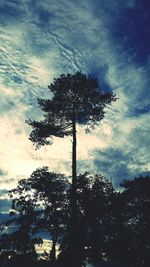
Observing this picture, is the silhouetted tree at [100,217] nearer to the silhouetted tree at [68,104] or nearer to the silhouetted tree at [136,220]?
the silhouetted tree at [136,220]

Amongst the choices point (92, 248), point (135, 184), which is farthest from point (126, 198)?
point (92, 248)

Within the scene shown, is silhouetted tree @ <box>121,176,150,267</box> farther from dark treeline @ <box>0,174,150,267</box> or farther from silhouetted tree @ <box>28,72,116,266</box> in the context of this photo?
silhouetted tree @ <box>28,72,116,266</box>

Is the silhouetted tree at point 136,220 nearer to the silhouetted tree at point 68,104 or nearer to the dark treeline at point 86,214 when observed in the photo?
the dark treeline at point 86,214

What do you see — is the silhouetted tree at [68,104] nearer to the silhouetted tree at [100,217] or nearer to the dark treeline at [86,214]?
the dark treeline at [86,214]

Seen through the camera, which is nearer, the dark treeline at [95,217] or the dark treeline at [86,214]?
the dark treeline at [86,214]

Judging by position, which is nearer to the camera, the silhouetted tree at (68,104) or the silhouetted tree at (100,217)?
the silhouetted tree at (68,104)

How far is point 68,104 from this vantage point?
78.6ft

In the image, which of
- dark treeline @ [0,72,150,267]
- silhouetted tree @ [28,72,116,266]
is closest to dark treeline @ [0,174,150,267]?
dark treeline @ [0,72,150,267]

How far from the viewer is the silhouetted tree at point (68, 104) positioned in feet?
77.6

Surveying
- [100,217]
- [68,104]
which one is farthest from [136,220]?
[68,104]

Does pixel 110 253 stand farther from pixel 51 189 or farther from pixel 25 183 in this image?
pixel 25 183

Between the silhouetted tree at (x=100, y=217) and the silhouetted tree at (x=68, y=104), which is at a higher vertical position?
the silhouetted tree at (x=68, y=104)

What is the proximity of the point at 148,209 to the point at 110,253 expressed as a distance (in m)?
7.21

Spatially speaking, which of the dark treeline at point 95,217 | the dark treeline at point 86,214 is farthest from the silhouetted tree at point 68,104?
the dark treeline at point 95,217
